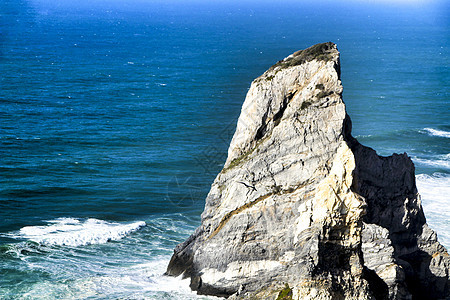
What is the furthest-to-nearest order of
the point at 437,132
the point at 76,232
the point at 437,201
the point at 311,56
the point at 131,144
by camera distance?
the point at 437,132, the point at 131,144, the point at 437,201, the point at 76,232, the point at 311,56

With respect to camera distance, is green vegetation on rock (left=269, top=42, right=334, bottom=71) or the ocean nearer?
green vegetation on rock (left=269, top=42, right=334, bottom=71)

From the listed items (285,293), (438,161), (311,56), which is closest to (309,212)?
(285,293)

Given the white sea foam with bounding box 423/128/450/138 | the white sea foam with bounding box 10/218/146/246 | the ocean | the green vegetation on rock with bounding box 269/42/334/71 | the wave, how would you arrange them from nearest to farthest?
the green vegetation on rock with bounding box 269/42/334/71 → the ocean → the white sea foam with bounding box 10/218/146/246 → the wave → the white sea foam with bounding box 423/128/450/138

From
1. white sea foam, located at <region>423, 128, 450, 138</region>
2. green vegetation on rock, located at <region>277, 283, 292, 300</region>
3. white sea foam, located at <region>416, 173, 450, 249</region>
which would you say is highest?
white sea foam, located at <region>423, 128, 450, 138</region>

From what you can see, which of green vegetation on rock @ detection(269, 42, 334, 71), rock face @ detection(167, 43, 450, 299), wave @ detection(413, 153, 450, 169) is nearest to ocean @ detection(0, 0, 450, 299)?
wave @ detection(413, 153, 450, 169)

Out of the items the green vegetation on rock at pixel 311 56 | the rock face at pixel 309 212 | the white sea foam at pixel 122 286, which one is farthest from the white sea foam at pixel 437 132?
the white sea foam at pixel 122 286

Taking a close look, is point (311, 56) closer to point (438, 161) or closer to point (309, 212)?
point (309, 212)

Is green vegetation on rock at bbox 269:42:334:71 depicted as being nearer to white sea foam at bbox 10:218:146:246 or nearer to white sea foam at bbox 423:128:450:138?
white sea foam at bbox 10:218:146:246

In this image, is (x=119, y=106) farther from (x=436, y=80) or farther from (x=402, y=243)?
(x=402, y=243)
